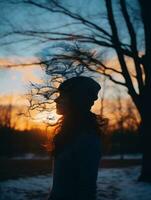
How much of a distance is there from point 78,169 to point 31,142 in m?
58.4

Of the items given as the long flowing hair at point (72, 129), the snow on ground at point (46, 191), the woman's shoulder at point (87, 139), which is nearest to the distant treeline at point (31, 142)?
the snow on ground at point (46, 191)

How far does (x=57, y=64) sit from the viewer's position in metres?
3.96

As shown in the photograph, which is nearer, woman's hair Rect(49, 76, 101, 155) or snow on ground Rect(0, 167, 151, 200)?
woman's hair Rect(49, 76, 101, 155)

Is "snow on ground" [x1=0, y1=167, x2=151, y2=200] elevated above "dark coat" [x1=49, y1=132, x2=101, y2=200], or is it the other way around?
"dark coat" [x1=49, y1=132, x2=101, y2=200]

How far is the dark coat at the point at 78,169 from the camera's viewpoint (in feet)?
7.60

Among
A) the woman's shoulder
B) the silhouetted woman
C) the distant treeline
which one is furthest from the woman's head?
the distant treeline

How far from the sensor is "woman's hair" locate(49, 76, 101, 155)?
8.09ft

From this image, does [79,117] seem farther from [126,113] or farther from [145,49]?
[126,113]

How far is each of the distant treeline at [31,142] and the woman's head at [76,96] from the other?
42.2 meters

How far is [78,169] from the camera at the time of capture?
2.36 meters

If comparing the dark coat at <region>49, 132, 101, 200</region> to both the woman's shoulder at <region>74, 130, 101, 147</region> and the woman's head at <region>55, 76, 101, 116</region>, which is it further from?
the woman's head at <region>55, 76, 101, 116</region>

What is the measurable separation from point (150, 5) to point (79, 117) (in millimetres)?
14218

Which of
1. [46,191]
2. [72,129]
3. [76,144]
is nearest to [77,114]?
[72,129]

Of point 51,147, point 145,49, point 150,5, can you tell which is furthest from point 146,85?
point 51,147
